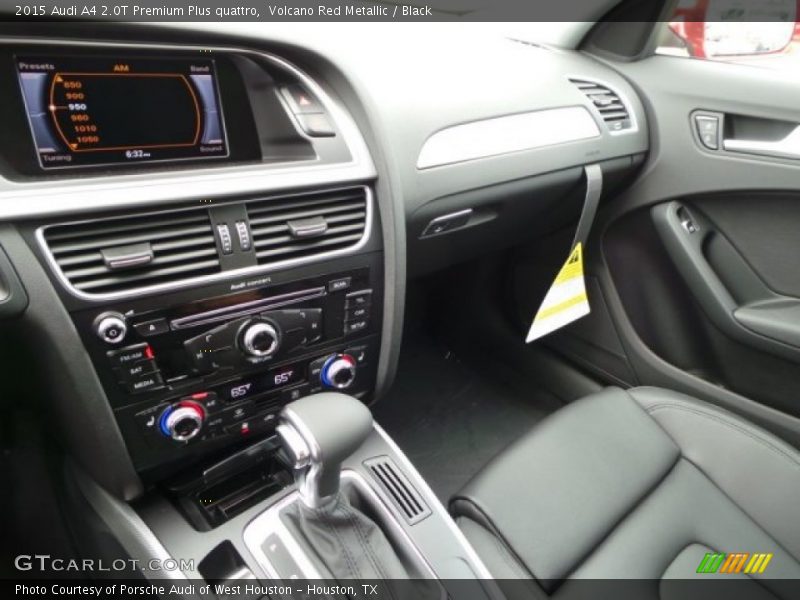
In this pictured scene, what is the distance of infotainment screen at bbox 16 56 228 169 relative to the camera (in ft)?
2.23

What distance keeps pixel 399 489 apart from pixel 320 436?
28 centimetres

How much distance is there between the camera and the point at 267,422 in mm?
890

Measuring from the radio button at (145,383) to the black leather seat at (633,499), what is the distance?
536mm

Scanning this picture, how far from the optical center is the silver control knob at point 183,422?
0.76 metres

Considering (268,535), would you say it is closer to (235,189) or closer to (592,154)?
(235,189)

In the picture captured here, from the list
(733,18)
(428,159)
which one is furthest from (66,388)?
(733,18)

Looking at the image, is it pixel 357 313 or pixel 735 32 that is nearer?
pixel 357 313

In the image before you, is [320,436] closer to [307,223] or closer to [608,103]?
[307,223]

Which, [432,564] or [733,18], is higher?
[733,18]

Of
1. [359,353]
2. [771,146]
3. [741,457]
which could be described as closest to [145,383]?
[359,353]

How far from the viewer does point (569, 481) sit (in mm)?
994

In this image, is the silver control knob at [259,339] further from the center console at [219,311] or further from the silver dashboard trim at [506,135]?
the silver dashboard trim at [506,135]

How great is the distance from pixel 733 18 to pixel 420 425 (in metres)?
1.40

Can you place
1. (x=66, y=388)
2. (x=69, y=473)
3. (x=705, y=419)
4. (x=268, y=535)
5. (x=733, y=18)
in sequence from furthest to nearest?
(x=733, y=18) → (x=705, y=419) → (x=69, y=473) → (x=268, y=535) → (x=66, y=388)
